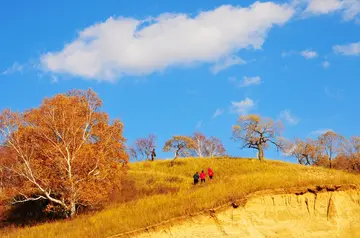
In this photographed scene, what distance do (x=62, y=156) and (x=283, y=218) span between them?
59.5 feet

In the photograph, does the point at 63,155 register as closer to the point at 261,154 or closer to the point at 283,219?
the point at 283,219

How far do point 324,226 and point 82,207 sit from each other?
20.0 meters

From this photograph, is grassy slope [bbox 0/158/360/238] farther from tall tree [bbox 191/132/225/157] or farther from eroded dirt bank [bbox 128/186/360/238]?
tall tree [bbox 191/132/225/157]

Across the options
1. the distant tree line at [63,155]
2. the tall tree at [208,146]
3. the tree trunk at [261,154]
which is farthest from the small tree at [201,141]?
the distant tree line at [63,155]

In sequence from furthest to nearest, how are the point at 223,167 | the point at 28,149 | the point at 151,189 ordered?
the point at 223,167, the point at 151,189, the point at 28,149

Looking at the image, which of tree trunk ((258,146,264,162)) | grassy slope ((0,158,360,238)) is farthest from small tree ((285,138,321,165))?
grassy slope ((0,158,360,238))

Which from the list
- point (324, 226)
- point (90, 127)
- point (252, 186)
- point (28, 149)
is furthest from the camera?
point (90, 127)

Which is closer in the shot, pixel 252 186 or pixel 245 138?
pixel 252 186

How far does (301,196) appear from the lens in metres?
20.8

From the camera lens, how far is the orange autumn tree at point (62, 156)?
30703 millimetres

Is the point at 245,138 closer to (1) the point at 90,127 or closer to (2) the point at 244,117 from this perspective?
(2) the point at 244,117

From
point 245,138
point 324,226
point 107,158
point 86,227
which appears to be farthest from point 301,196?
point 245,138

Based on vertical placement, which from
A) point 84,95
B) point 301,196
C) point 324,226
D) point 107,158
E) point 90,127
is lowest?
point 324,226

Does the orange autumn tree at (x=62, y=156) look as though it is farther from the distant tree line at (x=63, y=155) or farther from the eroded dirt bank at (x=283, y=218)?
the eroded dirt bank at (x=283, y=218)
